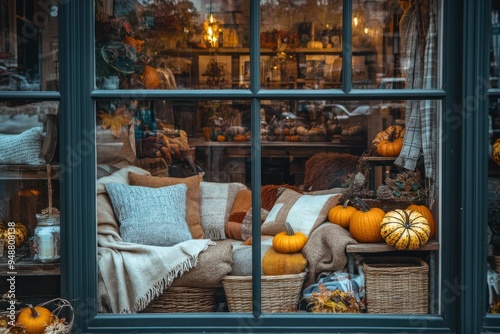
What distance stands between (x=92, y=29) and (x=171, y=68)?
10.7 feet

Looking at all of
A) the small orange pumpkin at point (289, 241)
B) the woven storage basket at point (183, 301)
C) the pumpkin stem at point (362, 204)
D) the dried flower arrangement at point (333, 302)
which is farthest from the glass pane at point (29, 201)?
the pumpkin stem at point (362, 204)

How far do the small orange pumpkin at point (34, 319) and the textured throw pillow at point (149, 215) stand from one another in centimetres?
68

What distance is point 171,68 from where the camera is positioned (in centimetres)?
691

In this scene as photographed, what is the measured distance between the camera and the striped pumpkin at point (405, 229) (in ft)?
12.7

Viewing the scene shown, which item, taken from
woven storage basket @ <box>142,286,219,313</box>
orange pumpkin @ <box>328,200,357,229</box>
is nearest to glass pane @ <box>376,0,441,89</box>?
orange pumpkin @ <box>328,200,357,229</box>

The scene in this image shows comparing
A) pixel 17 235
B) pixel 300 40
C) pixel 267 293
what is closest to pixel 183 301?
pixel 267 293

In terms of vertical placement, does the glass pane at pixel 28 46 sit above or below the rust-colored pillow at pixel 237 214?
above

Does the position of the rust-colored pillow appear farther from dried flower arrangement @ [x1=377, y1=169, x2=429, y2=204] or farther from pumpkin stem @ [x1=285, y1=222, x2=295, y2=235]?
dried flower arrangement @ [x1=377, y1=169, x2=429, y2=204]

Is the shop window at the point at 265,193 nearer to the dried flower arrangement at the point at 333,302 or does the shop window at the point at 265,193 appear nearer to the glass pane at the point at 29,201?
the dried flower arrangement at the point at 333,302

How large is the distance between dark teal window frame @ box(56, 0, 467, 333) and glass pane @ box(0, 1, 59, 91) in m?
0.23

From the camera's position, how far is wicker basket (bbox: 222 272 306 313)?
389 centimetres

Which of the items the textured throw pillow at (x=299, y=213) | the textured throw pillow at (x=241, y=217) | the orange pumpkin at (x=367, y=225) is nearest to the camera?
the orange pumpkin at (x=367, y=225)

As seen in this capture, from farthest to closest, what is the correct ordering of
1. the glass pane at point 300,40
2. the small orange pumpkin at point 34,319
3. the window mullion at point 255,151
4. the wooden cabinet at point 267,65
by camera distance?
1. the glass pane at point 300,40
2. the wooden cabinet at point 267,65
3. the window mullion at point 255,151
4. the small orange pumpkin at point 34,319

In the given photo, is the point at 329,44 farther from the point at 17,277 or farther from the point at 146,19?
the point at 17,277
